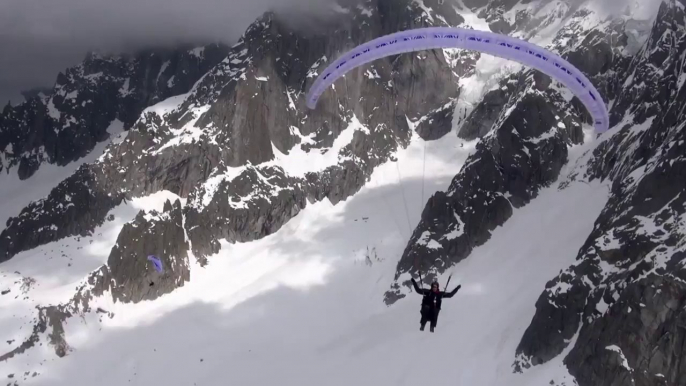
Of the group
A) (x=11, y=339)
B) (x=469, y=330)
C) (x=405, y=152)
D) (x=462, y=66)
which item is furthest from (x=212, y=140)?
(x=469, y=330)

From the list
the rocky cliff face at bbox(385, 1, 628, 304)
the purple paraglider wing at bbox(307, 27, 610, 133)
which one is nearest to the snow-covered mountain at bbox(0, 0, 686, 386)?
the rocky cliff face at bbox(385, 1, 628, 304)

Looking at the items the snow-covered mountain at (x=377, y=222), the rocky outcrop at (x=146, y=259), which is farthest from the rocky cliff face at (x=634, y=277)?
the rocky outcrop at (x=146, y=259)

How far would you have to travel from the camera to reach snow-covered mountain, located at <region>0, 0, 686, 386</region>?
62.8 metres

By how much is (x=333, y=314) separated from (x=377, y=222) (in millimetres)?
32652

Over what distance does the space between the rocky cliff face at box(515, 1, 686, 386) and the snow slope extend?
4.28 metres

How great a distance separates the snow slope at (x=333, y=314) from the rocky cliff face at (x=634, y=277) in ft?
14.0

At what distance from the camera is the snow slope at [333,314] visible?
244 feet

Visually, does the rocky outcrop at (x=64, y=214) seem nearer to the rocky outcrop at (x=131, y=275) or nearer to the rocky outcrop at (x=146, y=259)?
the rocky outcrop at (x=146, y=259)

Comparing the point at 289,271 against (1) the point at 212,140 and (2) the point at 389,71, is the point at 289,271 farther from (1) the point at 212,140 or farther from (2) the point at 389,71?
(2) the point at 389,71

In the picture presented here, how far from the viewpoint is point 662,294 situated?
163 ft

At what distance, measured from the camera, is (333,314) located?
101 m

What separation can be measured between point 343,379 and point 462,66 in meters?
111

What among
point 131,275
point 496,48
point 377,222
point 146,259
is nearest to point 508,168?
point 377,222

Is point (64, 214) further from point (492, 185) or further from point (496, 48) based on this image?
point (496, 48)
